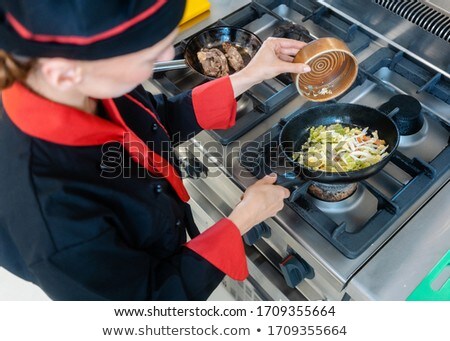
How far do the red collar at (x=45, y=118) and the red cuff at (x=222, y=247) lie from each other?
247 millimetres

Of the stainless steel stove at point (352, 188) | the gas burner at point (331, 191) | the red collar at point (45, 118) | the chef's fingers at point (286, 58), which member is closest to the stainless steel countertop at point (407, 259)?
the stainless steel stove at point (352, 188)

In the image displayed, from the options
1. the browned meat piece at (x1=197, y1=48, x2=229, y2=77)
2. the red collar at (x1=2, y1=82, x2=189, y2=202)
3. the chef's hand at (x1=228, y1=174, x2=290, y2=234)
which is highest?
the browned meat piece at (x1=197, y1=48, x2=229, y2=77)

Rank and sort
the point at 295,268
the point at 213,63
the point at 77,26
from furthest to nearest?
1. the point at 213,63
2. the point at 295,268
3. the point at 77,26

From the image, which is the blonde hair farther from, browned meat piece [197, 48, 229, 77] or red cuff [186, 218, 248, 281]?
browned meat piece [197, 48, 229, 77]

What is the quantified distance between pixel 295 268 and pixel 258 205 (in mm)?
153

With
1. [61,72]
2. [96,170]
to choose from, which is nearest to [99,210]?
[96,170]

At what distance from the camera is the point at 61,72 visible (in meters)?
0.52

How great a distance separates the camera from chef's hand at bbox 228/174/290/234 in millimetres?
750

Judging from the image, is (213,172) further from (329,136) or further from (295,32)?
(295,32)

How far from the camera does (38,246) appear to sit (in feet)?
1.90

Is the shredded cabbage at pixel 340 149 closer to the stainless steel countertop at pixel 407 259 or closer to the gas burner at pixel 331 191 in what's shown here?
the gas burner at pixel 331 191

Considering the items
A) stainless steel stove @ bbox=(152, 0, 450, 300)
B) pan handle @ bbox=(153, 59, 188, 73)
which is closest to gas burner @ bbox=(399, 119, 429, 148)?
stainless steel stove @ bbox=(152, 0, 450, 300)

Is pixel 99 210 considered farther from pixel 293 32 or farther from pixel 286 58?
pixel 293 32
